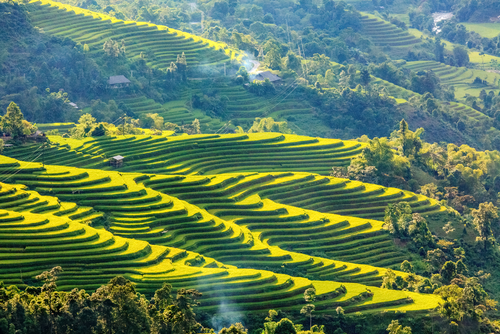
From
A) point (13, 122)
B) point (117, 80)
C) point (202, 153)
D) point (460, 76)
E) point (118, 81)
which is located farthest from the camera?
point (460, 76)

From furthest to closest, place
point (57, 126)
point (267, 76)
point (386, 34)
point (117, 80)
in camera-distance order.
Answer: point (386, 34) → point (267, 76) → point (117, 80) → point (57, 126)

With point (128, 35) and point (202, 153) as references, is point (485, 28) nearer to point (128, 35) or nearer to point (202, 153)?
point (128, 35)

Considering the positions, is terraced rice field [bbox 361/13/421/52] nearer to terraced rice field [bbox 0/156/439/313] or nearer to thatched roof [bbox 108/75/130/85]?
thatched roof [bbox 108/75/130/85]

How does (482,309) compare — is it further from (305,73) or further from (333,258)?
(305,73)

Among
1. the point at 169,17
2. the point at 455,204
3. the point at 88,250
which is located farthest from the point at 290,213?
the point at 169,17

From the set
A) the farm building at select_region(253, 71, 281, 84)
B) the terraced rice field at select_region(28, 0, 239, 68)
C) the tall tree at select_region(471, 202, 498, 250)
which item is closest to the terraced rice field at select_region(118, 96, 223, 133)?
the terraced rice field at select_region(28, 0, 239, 68)

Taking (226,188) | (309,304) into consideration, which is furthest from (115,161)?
(309,304)

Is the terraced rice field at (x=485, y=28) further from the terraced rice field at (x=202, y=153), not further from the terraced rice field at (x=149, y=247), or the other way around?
the terraced rice field at (x=149, y=247)
